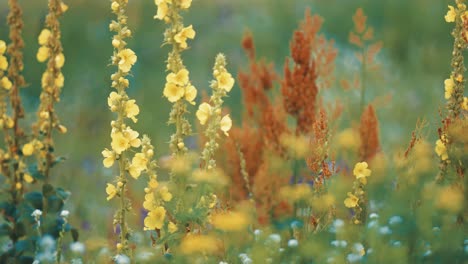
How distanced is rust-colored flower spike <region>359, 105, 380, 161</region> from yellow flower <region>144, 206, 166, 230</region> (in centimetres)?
154

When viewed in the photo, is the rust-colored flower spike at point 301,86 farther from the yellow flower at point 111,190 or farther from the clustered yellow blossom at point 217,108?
the yellow flower at point 111,190

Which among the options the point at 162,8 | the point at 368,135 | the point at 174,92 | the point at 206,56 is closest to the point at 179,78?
the point at 174,92

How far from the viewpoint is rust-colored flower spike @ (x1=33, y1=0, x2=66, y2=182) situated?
322 centimetres

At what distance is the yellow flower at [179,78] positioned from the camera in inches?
108

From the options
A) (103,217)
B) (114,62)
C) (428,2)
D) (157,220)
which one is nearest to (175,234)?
(157,220)

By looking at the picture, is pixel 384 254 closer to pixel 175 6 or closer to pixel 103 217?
pixel 175 6

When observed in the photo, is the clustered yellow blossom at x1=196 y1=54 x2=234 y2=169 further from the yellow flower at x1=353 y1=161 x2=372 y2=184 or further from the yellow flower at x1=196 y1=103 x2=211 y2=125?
the yellow flower at x1=353 y1=161 x2=372 y2=184

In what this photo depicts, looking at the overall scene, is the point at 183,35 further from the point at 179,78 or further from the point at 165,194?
the point at 165,194

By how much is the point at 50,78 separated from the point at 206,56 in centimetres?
505

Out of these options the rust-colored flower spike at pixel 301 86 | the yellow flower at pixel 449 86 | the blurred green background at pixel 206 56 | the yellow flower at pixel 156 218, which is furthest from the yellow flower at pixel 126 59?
the blurred green background at pixel 206 56

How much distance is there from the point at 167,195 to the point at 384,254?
864 mm

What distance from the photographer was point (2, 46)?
10.4ft

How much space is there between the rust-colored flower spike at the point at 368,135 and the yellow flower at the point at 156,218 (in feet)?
5.05

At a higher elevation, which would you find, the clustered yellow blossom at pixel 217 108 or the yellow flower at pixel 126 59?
the yellow flower at pixel 126 59
